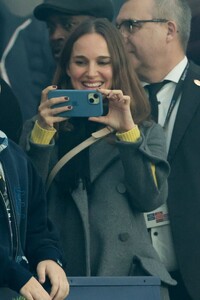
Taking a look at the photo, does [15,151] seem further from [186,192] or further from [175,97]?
[175,97]

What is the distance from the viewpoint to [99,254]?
501 cm

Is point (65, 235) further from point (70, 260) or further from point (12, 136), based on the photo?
point (12, 136)

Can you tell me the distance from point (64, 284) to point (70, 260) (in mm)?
824

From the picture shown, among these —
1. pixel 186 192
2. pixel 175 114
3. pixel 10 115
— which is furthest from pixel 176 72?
pixel 10 115

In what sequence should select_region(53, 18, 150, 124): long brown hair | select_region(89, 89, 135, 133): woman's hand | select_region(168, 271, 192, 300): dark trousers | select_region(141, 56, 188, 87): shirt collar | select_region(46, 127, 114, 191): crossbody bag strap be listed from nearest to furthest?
select_region(89, 89, 135, 133): woman's hand, select_region(46, 127, 114, 191): crossbody bag strap, select_region(53, 18, 150, 124): long brown hair, select_region(168, 271, 192, 300): dark trousers, select_region(141, 56, 188, 87): shirt collar

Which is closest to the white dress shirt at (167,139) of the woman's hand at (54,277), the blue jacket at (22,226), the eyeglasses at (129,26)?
the eyeglasses at (129,26)

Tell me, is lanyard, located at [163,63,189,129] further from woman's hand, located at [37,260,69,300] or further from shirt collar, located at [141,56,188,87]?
woman's hand, located at [37,260,69,300]

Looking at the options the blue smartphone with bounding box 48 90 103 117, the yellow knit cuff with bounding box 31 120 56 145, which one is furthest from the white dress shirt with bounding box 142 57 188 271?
the yellow knit cuff with bounding box 31 120 56 145

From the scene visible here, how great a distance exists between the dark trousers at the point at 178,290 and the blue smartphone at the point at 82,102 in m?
0.90

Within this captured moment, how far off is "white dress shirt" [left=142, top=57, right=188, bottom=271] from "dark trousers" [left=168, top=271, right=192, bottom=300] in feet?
0.12

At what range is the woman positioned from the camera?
496cm

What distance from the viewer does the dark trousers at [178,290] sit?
17.4 feet

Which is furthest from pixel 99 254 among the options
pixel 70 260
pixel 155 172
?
pixel 155 172

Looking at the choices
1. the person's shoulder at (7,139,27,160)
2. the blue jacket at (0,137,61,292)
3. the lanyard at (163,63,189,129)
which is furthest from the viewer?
the lanyard at (163,63,189,129)
